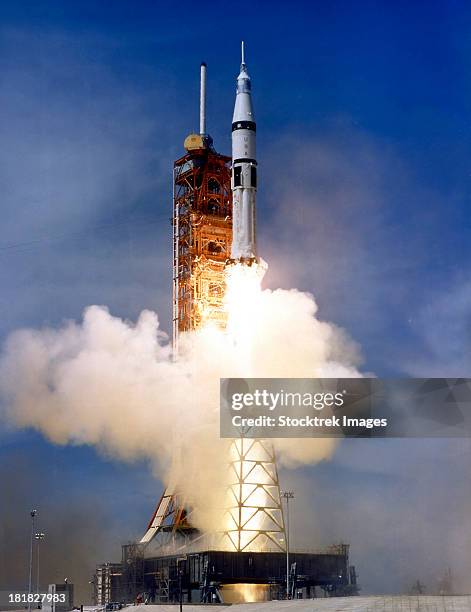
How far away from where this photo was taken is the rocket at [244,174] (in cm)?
8394

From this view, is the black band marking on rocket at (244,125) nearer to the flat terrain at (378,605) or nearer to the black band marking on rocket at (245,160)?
the black band marking on rocket at (245,160)

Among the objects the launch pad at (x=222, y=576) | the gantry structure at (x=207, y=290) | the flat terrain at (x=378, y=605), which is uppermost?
the gantry structure at (x=207, y=290)

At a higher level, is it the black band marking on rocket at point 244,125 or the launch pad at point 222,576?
the black band marking on rocket at point 244,125

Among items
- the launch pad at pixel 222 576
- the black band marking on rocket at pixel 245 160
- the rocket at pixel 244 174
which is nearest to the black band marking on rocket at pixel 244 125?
the rocket at pixel 244 174

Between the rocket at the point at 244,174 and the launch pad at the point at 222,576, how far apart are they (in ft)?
79.8

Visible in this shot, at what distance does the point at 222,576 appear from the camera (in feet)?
270

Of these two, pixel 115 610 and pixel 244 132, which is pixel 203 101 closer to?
pixel 244 132

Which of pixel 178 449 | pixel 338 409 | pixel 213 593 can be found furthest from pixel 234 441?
pixel 338 409

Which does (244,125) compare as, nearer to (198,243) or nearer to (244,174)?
(244,174)

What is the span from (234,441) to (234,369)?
722 cm

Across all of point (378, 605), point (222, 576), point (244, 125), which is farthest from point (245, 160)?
point (378, 605)

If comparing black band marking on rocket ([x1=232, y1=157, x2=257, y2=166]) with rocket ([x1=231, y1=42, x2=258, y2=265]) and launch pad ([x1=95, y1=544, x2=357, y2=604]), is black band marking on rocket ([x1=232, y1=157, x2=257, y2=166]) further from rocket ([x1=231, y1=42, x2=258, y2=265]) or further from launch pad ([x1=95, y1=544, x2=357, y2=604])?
launch pad ([x1=95, y1=544, x2=357, y2=604])

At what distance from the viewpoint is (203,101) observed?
97062 mm

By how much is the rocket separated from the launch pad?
24.3 metres
